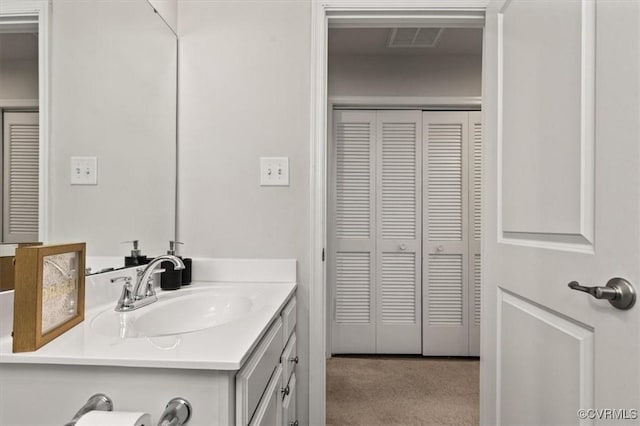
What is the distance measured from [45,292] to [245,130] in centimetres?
103

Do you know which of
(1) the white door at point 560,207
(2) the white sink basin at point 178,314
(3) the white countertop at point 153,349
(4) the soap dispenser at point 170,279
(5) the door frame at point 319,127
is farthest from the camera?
(5) the door frame at point 319,127

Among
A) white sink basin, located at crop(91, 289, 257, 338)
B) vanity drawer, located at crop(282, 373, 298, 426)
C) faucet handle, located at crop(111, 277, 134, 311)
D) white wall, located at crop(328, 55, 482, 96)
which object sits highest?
white wall, located at crop(328, 55, 482, 96)

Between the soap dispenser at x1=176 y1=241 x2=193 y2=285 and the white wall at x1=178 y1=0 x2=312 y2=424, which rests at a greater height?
the white wall at x1=178 y1=0 x2=312 y2=424

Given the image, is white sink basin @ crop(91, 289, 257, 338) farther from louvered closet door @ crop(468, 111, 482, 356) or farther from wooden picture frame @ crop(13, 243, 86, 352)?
louvered closet door @ crop(468, 111, 482, 356)

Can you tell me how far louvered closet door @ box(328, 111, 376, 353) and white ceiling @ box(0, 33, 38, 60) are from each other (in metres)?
2.18

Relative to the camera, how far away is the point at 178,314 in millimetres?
1188

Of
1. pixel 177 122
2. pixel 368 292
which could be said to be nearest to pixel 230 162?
pixel 177 122

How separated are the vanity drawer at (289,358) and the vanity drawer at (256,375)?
0.38 ft

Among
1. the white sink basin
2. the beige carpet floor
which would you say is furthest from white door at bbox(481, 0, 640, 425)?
the white sink basin

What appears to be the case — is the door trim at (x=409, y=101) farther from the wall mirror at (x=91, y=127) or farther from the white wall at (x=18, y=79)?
the white wall at (x=18, y=79)

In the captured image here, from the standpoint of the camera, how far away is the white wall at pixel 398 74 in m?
2.84

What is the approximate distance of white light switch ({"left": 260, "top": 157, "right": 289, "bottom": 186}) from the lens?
1563mm

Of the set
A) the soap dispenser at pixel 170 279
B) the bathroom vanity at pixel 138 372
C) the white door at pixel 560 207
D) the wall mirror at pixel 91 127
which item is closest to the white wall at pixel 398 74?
the white door at pixel 560 207

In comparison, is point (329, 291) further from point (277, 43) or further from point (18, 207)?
point (18, 207)
